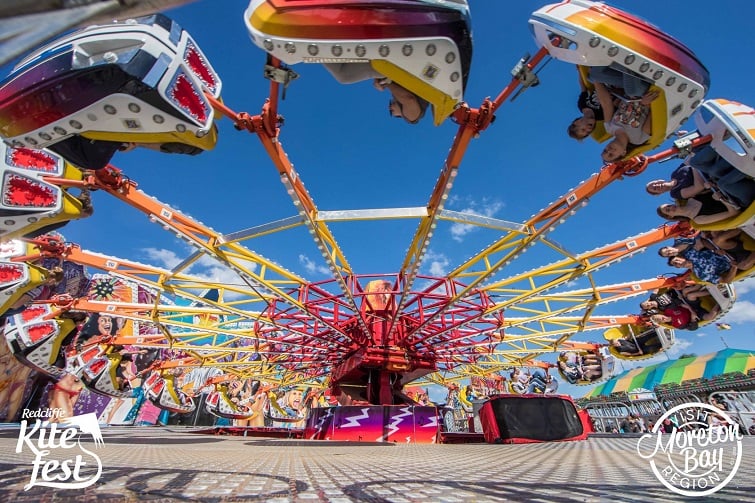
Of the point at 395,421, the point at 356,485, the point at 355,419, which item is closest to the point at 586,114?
the point at 356,485

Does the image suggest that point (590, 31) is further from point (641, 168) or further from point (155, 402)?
point (155, 402)

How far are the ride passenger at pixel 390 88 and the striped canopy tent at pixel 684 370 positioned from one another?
3543 centimetres

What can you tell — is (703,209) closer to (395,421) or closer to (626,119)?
(626,119)

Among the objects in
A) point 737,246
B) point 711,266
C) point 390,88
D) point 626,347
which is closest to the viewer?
point 390,88

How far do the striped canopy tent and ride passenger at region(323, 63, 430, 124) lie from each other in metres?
35.4

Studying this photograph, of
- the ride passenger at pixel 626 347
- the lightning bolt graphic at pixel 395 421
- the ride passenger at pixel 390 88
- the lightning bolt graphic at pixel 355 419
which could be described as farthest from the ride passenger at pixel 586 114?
the ride passenger at pixel 626 347

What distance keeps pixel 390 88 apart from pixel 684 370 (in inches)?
1621

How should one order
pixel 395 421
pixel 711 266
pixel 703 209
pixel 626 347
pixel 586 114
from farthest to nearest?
1. pixel 626 347
2. pixel 395 421
3. pixel 711 266
4. pixel 703 209
5. pixel 586 114

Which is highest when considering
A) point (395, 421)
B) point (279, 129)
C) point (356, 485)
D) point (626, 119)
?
point (279, 129)

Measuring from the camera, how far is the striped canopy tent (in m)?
27.2

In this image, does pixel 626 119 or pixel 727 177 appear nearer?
pixel 626 119

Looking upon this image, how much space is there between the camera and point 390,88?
2.38 meters

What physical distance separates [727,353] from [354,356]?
118ft

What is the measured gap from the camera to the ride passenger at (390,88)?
223 cm
